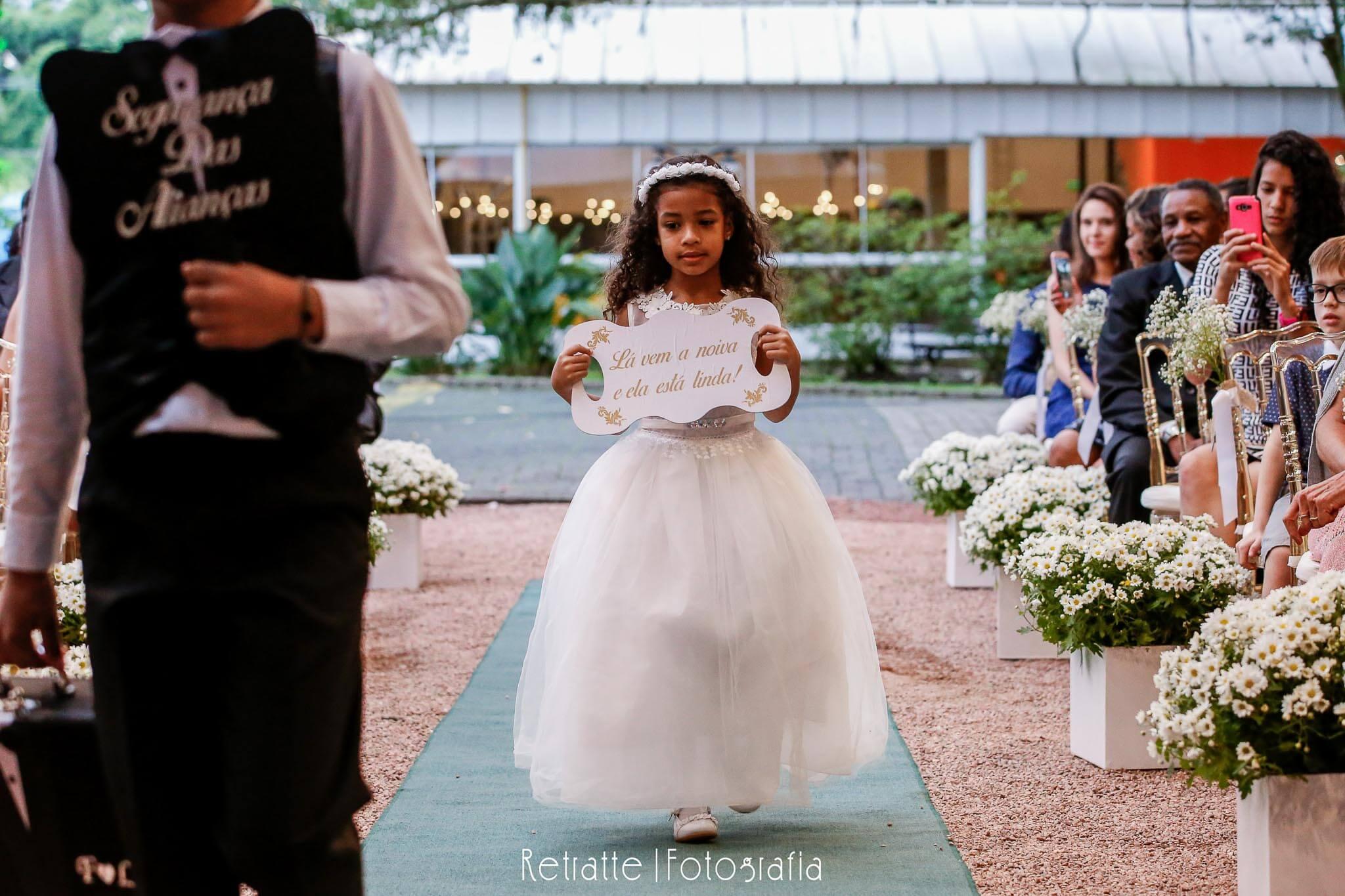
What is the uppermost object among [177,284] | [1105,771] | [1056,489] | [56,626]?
[177,284]

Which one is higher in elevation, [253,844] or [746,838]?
[253,844]

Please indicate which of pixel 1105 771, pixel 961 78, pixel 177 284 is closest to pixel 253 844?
pixel 177 284

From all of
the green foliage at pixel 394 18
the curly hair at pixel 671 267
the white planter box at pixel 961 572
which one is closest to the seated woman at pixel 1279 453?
the curly hair at pixel 671 267

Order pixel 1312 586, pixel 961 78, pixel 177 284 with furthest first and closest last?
pixel 961 78 < pixel 1312 586 < pixel 177 284

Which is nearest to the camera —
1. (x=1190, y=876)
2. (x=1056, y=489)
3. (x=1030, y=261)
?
(x=1190, y=876)

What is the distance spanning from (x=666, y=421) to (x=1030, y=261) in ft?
52.7

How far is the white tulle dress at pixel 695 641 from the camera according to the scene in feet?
12.5

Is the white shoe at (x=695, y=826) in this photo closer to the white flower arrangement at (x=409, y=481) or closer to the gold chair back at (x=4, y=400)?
the gold chair back at (x=4, y=400)

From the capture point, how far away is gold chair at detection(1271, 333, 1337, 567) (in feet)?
16.0

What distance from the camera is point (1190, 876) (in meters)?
3.76

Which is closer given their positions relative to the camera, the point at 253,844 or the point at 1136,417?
the point at 253,844

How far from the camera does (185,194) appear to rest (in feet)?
6.45

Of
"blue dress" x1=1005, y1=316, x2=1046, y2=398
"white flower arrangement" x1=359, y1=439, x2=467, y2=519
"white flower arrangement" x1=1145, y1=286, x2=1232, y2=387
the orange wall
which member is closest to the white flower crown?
"white flower arrangement" x1=1145, y1=286, x2=1232, y2=387

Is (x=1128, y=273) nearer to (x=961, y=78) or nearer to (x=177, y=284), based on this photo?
(x=177, y=284)
